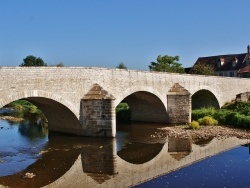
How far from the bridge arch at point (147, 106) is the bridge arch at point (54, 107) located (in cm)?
509

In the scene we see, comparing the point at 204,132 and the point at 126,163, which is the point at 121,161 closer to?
the point at 126,163

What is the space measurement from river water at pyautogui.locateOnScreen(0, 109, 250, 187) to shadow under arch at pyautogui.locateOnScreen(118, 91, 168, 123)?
5.19 meters

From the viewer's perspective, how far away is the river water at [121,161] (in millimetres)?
12133

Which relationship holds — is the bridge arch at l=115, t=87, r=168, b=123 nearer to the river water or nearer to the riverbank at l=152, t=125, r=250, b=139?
the riverbank at l=152, t=125, r=250, b=139

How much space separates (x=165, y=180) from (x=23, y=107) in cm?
3213

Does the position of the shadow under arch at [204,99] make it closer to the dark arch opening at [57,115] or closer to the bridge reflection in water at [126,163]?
the bridge reflection in water at [126,163]

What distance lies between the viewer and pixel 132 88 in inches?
924

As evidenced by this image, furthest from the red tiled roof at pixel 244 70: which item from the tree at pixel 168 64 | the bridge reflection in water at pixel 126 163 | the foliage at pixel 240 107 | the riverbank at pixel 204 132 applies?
the bridge reflection in water at pixel 126 163

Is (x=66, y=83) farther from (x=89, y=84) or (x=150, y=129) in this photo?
(x=150, y=129)

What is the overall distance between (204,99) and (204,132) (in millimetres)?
13108

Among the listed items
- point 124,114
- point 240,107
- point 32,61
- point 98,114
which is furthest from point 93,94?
point 32,61

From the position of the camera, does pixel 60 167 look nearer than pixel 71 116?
Yes

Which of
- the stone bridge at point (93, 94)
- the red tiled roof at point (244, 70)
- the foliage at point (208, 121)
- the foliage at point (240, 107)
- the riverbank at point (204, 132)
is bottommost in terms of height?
the riverbank at point (204, 132)

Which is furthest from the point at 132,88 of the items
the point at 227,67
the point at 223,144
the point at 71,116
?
the point at 227,67
